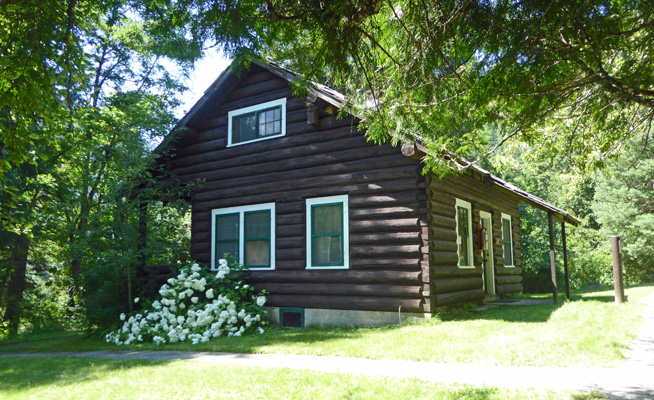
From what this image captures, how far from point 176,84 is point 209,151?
33.7ft

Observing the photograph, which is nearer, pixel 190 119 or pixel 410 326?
pixel 410 326

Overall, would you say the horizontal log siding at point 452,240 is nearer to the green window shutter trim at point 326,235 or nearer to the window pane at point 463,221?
the window pane at point 463,221

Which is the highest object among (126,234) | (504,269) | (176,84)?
(176,84)

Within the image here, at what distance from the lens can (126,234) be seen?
11727 mm

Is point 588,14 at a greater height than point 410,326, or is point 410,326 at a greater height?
point 588,14

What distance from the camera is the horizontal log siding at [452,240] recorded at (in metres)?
10.1

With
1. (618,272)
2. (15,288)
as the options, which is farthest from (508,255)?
(15,288)

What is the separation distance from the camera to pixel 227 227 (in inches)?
503

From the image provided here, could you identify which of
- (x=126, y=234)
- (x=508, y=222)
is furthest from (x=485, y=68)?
(x=508, y=222)

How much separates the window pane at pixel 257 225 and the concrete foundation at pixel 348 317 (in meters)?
1.91

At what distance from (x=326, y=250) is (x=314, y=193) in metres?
1.38

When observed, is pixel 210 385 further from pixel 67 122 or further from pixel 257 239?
pixel 67 122

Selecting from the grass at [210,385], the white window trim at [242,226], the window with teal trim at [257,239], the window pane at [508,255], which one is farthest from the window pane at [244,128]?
the window pane at [508,255]

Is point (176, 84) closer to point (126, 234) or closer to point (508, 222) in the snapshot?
point (126, 234)
